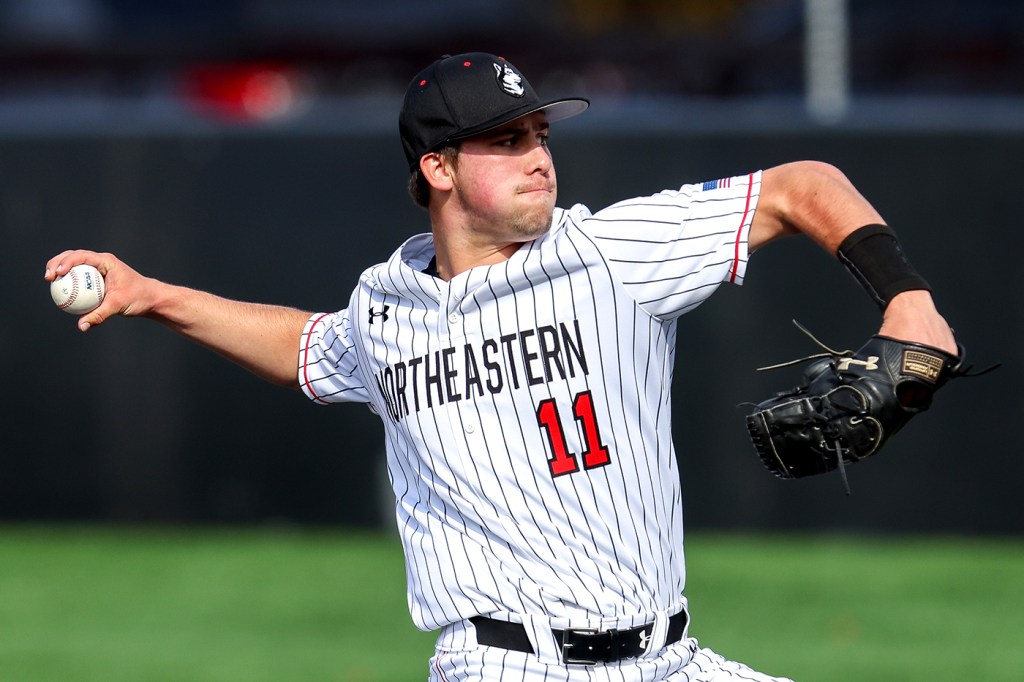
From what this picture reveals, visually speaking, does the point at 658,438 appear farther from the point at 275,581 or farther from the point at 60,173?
the point at 60,173

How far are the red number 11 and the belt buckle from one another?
0.35m

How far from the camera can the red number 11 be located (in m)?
3.38

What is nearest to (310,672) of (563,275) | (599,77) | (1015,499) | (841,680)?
(841,680)

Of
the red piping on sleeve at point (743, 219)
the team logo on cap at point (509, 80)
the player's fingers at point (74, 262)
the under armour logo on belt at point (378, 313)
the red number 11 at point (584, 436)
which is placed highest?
the team logo on cap at point (509, 80)

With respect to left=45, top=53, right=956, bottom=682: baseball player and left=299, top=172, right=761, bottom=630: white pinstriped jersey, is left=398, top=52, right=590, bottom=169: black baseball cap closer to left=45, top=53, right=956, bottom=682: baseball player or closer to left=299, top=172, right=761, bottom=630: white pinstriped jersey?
left=45, top=53, right=956, bottom=682: baseball player

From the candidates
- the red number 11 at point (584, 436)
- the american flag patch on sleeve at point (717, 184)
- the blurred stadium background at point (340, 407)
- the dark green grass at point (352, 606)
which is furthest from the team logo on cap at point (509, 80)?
the blurred stadium background at point (340, 407)

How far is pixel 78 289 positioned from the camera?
12.8 ft

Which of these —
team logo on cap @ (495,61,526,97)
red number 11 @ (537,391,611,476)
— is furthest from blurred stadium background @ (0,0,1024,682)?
team logo on cap @ (495,61,526,97)

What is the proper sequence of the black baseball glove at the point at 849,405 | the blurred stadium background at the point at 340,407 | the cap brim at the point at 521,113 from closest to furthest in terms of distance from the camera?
the black baseball glove at the point at 849,405 → the cap brim at the point at 521,113 → the blurred stadium background at the point at 340,407

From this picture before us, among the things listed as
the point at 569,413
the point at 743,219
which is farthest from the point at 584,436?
the point at 743,219

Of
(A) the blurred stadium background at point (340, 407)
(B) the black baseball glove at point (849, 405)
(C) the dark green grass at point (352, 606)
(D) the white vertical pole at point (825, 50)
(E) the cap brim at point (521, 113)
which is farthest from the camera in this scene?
(D) the white vertical pole at point (825, 50)

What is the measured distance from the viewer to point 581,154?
8047mm

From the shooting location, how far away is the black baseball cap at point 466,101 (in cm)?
350

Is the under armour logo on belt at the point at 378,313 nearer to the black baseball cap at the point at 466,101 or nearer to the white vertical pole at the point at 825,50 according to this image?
the black baseball cap at the point at 466,101
